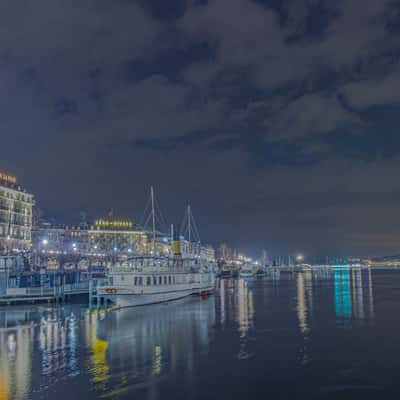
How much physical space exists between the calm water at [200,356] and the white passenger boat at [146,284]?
30.6ft

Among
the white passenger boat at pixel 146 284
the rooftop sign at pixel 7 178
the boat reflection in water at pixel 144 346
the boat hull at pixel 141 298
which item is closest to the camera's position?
the boat reflection in water at pixel 144 346

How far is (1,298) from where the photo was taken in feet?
268

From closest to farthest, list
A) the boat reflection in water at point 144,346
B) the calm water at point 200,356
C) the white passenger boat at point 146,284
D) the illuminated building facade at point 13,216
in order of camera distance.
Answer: the calm water at point 200,356
the boat reflection in water at point 144,346
the white passenger boat at point 146,284
the illuminated building facade at point 13,216

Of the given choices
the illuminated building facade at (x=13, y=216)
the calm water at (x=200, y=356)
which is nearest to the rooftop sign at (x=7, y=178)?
the illuminated building facade at (x=13, y=216)

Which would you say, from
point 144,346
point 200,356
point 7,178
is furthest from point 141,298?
point 7,178

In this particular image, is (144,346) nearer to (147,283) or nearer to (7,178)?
(147,283)

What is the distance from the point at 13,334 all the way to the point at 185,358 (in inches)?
919

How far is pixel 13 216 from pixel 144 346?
131777 millimetres

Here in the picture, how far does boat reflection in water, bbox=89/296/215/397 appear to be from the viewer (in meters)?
30.3

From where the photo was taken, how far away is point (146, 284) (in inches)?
3068

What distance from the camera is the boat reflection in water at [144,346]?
1193 inches

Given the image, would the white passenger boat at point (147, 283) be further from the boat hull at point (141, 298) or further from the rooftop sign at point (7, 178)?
the rooftop sign at point (7, 178)

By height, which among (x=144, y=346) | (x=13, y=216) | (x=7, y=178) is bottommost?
(x=144, y=346)

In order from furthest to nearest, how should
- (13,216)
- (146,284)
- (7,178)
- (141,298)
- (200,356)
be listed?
(7,178) < (13,216) < (146,284) < (141,298) < (200,356)
